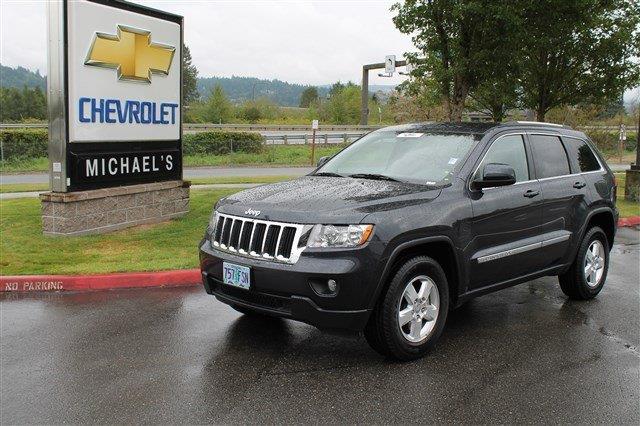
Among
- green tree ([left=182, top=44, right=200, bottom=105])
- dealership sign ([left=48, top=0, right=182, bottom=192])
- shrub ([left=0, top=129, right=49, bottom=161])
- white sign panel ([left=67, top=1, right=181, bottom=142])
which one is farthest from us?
green tree ([left=182, top=44, right=200, bottom=105])

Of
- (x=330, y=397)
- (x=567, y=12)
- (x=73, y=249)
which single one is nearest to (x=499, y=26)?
(x=567, y=12)

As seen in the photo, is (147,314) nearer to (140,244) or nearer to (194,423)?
(194,423)

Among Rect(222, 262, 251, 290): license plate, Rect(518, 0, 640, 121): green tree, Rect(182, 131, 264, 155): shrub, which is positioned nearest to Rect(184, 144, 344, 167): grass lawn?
Rect(182, 131, 264, 155): shrub

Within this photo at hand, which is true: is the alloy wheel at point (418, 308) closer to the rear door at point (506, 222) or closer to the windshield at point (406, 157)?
the rear door at point (506, 222)

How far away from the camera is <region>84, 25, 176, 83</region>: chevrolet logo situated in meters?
9.13

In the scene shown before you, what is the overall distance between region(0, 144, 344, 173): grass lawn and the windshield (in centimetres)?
2111

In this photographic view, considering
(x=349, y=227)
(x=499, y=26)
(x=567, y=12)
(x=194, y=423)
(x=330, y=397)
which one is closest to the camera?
(x=194, y=423)

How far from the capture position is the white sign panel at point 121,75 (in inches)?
346

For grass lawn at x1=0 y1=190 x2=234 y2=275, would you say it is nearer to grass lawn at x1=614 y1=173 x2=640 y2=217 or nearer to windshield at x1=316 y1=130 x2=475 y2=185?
windshield at x1=316 y1=130 x2=475 y2=185

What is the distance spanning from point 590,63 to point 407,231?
13141mm

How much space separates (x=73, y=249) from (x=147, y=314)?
3068 mm

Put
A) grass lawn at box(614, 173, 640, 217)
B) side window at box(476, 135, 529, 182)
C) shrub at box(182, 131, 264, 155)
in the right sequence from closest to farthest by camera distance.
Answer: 1. side window at box(476, 135, 529, 182)
2. grass lawn at box(614, 173, 640, 217)
3. shrub at box(182, 131, 264, 155)

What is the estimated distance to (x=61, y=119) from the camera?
8.60 metres

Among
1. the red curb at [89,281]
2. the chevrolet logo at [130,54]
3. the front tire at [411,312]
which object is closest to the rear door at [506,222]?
the front tire at [411,312]
